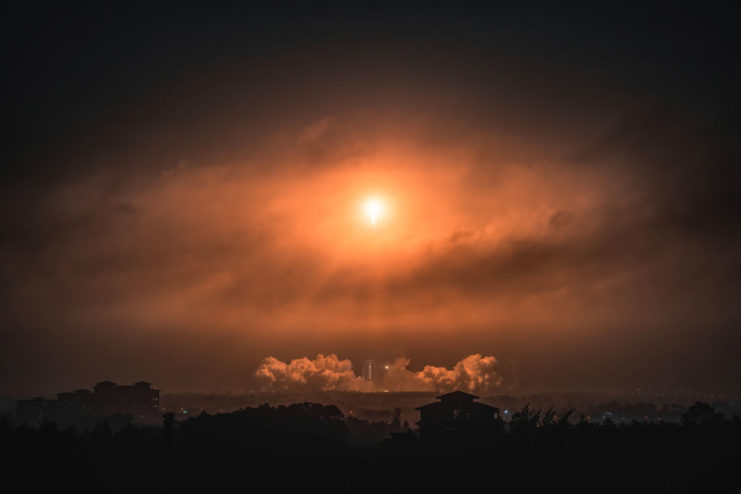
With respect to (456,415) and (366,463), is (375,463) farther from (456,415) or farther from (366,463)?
(456,415)

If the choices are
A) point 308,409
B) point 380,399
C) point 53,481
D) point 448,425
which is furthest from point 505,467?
point 380,399

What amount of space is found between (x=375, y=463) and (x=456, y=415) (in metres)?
37.5

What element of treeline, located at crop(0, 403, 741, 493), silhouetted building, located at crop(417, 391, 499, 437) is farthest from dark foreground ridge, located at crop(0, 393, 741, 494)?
silhouetted building, located at crop(417, 391, 499, 437)

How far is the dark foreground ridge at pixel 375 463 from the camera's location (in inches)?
1448

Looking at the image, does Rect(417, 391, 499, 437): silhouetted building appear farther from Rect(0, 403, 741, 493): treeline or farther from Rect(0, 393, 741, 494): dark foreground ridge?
Rect(0, 403, 741, 493): treeline

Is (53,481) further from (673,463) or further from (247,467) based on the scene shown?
(673,463)

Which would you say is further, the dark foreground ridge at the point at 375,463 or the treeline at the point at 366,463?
the treeline at the point at 366,463

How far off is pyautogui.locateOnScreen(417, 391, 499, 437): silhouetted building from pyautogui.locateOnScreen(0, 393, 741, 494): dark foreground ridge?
11660 millimetres

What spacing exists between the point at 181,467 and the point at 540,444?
26.7m

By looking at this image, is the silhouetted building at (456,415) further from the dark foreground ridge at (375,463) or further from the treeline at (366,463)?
the treeline at (366,463)

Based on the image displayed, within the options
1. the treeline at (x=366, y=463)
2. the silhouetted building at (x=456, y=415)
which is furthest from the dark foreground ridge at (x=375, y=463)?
the silhouetted building at (x=456, y=415)

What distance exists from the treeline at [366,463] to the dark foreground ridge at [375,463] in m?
0.07

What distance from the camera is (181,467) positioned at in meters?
47.1

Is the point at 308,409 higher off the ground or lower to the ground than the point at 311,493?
higher
